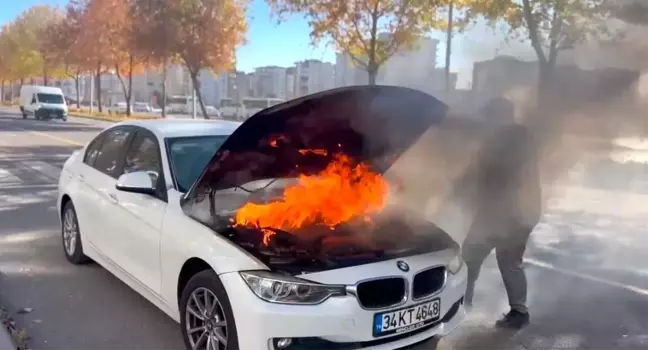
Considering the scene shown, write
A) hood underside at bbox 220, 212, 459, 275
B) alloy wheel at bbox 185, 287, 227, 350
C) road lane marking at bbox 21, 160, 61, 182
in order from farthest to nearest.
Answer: road lane marking at bbox 21, 160, 61, 182
alloy wheel at bbox 185, 287, 227, 350
hood underside at bbox 220, 212, 459, 275

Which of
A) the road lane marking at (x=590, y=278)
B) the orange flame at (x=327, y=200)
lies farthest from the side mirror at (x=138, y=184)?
the road lane marking at (x=590, y=278)

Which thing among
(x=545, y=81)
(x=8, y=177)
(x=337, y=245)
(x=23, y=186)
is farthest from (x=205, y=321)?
(x=8, y=177)

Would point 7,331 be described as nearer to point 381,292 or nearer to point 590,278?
point 381,292

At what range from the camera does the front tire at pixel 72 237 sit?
537cm

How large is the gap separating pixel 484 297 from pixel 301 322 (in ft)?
8.36

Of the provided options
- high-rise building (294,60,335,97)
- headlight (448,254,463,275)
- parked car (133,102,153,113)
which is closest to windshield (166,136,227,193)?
high-rise building (294,60,335,97)

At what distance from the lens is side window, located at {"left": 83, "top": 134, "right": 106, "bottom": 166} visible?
537 cm

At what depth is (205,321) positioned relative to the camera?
3344 millimetres

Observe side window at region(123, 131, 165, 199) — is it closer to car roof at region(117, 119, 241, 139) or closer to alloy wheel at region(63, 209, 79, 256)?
car roof at region(117, 119, 241, 139)

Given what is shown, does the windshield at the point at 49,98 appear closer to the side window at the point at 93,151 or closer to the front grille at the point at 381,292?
the side window at the point at 93,151

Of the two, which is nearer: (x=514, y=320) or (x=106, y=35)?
(x=514, y=320)

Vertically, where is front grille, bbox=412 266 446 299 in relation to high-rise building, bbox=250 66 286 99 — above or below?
below

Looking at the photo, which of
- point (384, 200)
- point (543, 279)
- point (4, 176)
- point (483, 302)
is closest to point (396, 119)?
point (384, 200)

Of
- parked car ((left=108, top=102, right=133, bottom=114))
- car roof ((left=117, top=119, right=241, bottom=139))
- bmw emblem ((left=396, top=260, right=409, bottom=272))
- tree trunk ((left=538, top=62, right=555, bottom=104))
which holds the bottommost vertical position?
parked car ((left=108, top=102, right=133, bottom=114))
